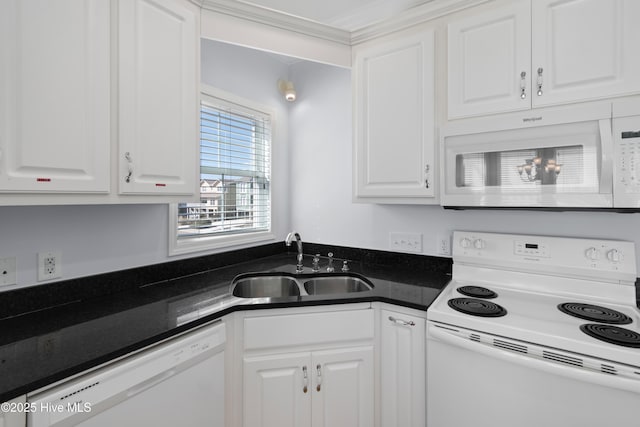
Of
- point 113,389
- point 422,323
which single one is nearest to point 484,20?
point 422,323

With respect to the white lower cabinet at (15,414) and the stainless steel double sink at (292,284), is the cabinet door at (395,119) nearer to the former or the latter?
the stainless steel double sink at (292,284)

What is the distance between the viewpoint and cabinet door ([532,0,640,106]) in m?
1.23

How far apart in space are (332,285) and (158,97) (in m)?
1.42

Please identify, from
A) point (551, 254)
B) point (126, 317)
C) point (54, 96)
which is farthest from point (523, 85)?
point (126, 317)

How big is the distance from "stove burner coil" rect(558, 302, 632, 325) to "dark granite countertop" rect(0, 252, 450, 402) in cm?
54

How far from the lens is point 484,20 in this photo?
1516mm

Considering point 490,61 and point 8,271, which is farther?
point 490,61

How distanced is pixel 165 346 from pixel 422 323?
3.55ft

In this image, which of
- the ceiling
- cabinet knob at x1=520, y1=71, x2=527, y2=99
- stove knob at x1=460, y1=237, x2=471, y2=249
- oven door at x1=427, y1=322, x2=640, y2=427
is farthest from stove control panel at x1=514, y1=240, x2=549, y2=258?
the ceiling

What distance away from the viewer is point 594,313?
1.28 m

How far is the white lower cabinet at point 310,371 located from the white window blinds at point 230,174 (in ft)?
2.97

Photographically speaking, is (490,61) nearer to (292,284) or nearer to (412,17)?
(412,17)

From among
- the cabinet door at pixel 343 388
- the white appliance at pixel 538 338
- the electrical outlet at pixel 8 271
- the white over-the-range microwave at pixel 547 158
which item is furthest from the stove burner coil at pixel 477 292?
the electrical outlet at pixel 8 271

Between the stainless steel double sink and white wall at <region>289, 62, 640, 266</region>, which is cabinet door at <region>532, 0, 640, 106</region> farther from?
the stainless steel double sink
